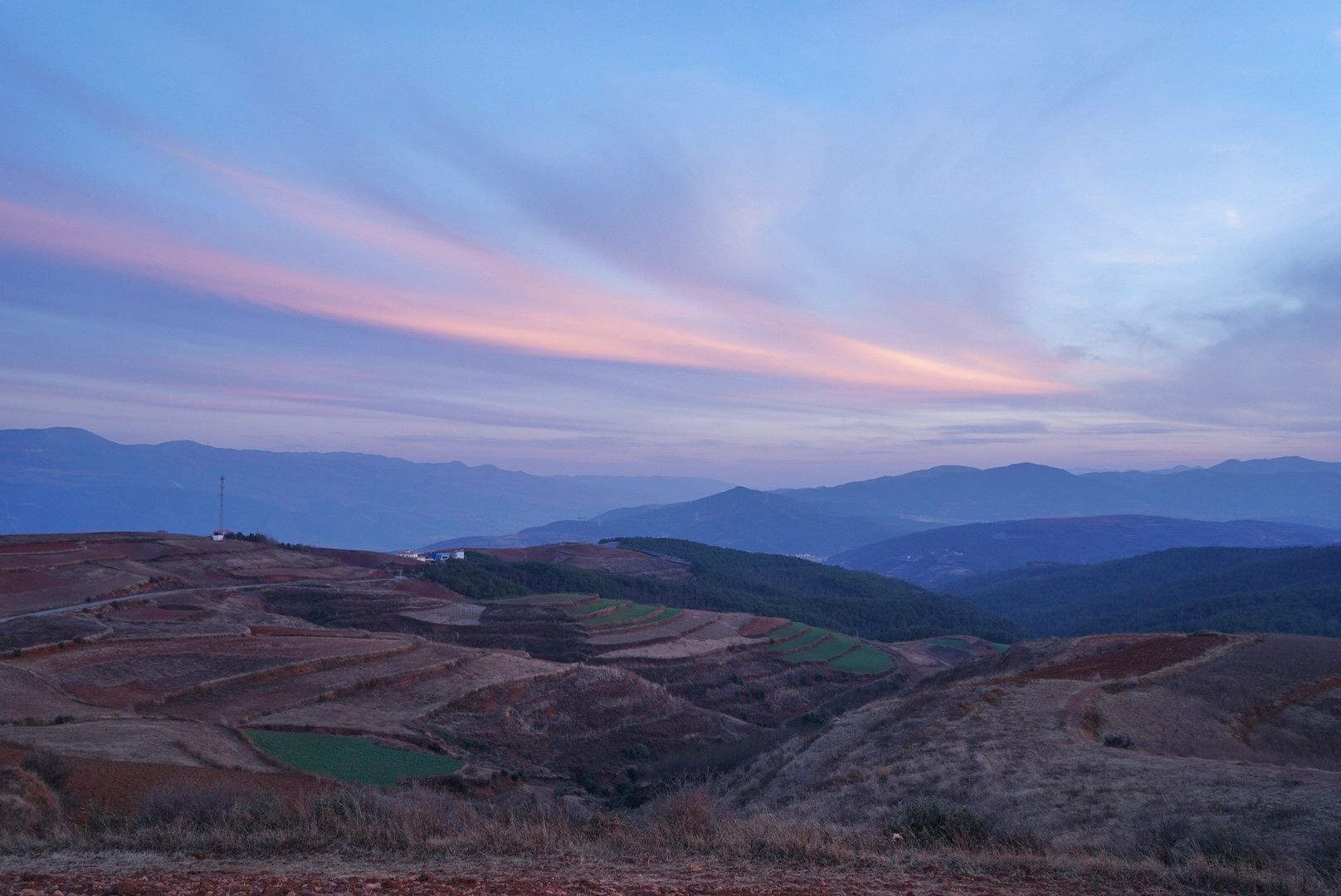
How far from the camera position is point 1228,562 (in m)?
→ 148

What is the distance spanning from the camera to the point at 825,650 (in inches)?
2928

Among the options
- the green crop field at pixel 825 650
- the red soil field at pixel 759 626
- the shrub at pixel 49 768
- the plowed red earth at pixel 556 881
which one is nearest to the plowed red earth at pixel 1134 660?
the plowed red earth at pixel 556 881

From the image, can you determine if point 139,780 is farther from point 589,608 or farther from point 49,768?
point 589,608

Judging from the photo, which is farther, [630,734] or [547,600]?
[547,600]

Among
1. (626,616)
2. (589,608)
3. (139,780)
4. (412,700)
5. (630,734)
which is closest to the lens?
(139,780)

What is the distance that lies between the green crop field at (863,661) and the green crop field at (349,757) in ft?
151

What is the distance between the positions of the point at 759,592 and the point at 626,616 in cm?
6100

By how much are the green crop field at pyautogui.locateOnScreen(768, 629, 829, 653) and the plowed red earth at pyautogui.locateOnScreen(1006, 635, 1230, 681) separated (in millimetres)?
34801

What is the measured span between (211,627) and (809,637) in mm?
51985

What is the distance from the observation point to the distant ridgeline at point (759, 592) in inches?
3967

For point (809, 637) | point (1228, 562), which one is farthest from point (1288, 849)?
point (1228, 562)

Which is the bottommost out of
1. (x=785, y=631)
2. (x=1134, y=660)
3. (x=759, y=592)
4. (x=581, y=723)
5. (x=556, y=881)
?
(x=759, y=592)

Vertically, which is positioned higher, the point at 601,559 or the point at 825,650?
the point at 601,559

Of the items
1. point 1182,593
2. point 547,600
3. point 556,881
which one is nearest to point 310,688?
point 556,881
